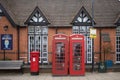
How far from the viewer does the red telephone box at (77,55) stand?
19938 millimetres

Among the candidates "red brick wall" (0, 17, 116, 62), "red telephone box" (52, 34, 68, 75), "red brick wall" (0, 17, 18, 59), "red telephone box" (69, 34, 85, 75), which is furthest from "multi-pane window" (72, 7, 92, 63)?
"red telephone box" (52, 34, 68, 75)

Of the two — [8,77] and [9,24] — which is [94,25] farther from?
[8,77]

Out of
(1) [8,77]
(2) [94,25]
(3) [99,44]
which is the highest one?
(2) [94,25]

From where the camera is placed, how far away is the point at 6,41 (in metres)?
25.8

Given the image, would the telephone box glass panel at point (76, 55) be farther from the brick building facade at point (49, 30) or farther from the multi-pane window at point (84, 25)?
the multi-pane window at point (84, 25)

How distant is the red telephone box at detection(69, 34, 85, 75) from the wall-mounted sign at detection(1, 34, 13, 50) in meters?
7.54

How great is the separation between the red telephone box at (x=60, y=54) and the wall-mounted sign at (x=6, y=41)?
22.8ft

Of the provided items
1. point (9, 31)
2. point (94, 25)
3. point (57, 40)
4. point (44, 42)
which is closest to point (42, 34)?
point (44, 42)

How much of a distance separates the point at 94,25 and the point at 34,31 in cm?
505

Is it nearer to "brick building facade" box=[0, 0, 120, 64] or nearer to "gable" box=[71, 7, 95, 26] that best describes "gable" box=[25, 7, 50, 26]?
"brick building facade" box=[0, 0, 120, 64]

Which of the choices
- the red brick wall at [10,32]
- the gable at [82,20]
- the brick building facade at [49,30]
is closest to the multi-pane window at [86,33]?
the brick building facade at [49,30]

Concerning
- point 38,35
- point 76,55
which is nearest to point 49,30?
point 38,35

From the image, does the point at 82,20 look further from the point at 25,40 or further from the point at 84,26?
the point at 25,40

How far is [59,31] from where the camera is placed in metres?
26.1
